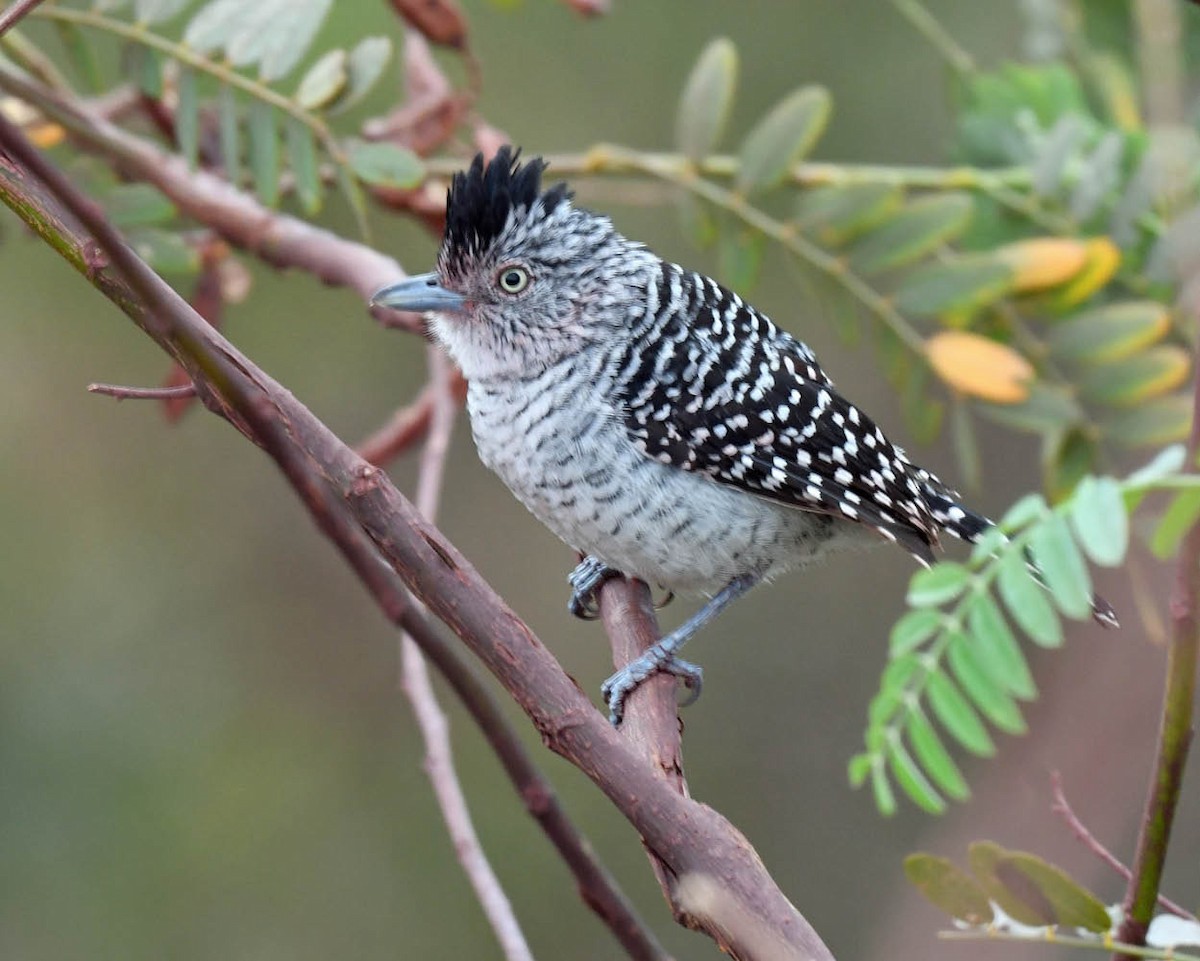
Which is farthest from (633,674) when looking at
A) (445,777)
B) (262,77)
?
(262,77)

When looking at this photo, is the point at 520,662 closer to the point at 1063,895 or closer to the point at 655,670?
the point at 1063,895

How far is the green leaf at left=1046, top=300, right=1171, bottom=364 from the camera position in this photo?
3.04m

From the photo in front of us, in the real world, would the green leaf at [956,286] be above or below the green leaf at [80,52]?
above

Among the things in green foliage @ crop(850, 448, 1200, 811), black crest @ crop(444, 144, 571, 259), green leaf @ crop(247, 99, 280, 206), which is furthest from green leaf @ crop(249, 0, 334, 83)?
green foliage @ crop(850, 448, 1200, 811)

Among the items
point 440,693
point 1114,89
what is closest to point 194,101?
point 1114,89

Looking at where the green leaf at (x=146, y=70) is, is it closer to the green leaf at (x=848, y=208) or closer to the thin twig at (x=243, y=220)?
the thin twig at (x=243, y=220)

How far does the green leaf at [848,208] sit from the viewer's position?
10.3 feet

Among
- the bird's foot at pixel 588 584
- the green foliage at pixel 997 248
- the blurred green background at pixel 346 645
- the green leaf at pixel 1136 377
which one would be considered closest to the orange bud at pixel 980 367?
the green foliage at pixel 997 248

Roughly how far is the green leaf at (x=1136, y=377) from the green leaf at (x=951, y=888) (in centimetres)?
177

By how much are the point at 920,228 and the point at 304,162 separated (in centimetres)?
126

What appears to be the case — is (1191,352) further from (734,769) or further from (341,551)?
(734,769)

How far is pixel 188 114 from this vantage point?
9.39 feet

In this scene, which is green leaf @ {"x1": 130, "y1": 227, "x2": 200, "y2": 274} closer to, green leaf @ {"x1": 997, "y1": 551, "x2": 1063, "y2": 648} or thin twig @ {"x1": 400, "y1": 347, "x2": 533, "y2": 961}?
thin twig @ {"x1": 400, "y1": 347, "x2": 533, "y2": 961}

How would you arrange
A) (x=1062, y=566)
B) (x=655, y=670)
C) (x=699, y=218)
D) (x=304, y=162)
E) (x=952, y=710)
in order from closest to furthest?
(x=1062, y=566) < (x=952, y=710) < (x=655, y=670) < (x=304, y=162) < (x=699, y=218)
